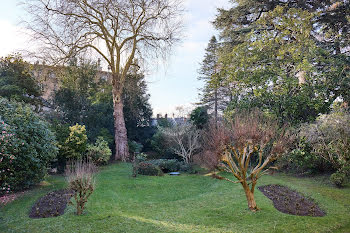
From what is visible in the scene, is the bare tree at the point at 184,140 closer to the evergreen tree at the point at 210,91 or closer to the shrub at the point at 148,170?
the shrub at the point at 148,170

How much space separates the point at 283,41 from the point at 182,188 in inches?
406

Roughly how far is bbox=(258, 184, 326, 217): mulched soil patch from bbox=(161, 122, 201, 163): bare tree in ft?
26.3

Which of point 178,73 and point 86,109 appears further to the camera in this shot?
point 86,109

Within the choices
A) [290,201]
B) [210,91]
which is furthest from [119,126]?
[210,91]

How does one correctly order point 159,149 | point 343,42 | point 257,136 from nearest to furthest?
point 257,136
point 343,42
point 159,149

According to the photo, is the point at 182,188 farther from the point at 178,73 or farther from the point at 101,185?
the point at 178,73

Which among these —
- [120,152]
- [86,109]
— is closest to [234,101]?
[120,152]

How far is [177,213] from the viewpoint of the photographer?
6574 mm

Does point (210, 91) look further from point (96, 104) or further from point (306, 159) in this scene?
point (306, 159)

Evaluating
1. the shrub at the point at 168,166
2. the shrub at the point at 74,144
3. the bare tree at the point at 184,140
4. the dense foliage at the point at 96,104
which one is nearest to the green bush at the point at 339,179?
the shrub at the point at 168,166

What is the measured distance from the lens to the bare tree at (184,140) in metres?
17.3

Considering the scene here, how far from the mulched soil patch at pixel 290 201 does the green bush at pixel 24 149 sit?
25.0 feet

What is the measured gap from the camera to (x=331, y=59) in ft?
42.5

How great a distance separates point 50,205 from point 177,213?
142 inches
